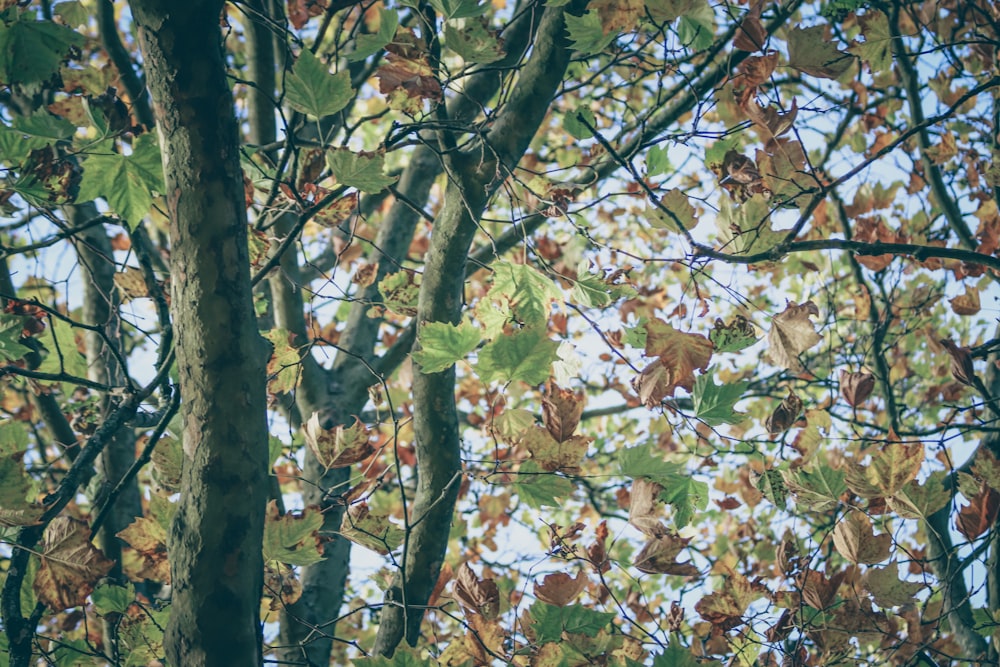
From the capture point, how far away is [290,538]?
174 cm

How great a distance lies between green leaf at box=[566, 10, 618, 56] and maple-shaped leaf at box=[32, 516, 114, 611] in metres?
1.72

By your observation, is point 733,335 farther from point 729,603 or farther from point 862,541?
point 729,603

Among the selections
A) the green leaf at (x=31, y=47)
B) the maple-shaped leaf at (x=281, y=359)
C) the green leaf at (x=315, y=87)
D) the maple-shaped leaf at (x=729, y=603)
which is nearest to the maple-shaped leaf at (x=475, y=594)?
the maple-shaped leaf at (x=729, y=603)

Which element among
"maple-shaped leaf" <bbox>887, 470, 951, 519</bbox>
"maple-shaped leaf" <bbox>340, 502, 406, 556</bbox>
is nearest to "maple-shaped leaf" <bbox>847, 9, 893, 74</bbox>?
"maple-shaped leaf" <bbox>887, 470, 951, 519</bbox>

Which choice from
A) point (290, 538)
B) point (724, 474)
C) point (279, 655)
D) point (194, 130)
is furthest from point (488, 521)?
point (194, 130)

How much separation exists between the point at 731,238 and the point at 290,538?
1.45 meters

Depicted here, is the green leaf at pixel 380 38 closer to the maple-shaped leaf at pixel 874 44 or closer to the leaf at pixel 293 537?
the leaf at pixel 293 537

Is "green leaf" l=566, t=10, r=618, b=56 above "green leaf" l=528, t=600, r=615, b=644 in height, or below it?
above

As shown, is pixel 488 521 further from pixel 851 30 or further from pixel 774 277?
pixel 851 30

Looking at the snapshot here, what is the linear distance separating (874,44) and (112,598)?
2980mm

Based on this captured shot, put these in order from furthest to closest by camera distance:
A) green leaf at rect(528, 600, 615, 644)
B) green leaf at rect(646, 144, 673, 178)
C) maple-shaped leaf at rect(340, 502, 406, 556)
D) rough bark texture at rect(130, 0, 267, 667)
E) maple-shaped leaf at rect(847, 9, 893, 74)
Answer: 1. maple-shaped leaf at rect(847, 9, 893, 74)
2. green leaf at rect(646, 144, 673, 178)
3. maple-shaped leaf at rect(340, 502, 406, 556)
4. green leaf at rect(528, 600, 615, 644)
5. rough bark texture at rect(130, 0, 267, 667)

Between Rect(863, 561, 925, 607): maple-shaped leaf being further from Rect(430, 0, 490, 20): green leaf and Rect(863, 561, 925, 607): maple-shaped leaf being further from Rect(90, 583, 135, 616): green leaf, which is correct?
Rect(90, 583, 135, 616): green leaf

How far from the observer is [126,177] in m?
1.70

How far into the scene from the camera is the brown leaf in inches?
68.1
